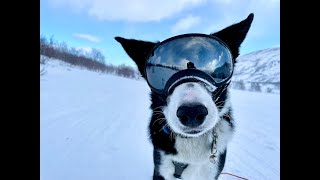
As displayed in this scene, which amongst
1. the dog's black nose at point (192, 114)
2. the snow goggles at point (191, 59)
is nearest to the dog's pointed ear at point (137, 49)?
the snow goggles at point (191, 59)

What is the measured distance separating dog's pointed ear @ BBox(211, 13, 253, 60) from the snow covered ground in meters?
1.01

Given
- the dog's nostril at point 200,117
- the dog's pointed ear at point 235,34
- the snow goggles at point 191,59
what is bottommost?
the dog's nostril at point 200,117

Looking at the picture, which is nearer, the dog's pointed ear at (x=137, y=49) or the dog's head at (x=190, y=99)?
the dog's head at (x=190, y=99)

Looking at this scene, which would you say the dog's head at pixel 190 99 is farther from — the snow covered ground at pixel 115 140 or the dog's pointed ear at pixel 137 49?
the snow covered ground at pixel 115 140

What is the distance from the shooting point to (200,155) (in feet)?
7.52

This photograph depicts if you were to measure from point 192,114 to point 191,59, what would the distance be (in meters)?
0.51

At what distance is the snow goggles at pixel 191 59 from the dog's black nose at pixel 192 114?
0.29 metres

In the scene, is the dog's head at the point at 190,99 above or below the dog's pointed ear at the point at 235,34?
below

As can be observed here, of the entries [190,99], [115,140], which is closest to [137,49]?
[190,99]

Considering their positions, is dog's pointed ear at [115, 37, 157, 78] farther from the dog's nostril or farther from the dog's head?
the dog's nostril

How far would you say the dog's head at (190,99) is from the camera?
183 cm

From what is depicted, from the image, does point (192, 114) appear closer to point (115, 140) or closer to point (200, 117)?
point (200, 117)
